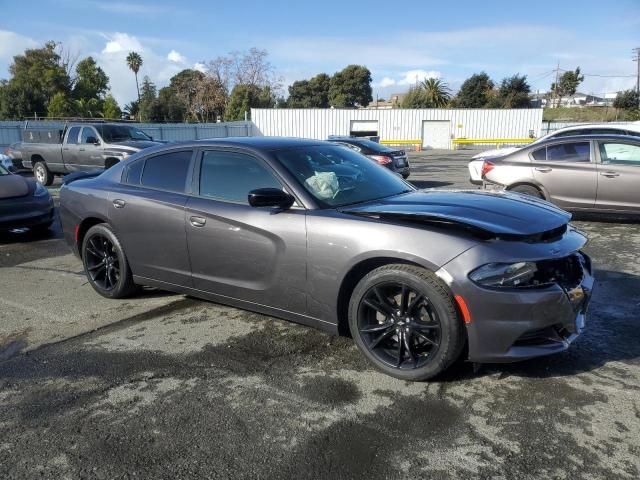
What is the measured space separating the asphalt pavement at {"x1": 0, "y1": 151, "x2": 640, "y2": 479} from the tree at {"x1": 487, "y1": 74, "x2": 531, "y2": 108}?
6830 centimetres

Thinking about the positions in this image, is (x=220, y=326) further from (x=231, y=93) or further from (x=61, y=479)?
(x=231, y=93)

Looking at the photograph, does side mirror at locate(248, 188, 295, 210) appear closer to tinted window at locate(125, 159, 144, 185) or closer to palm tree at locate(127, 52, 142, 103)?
tinted window at locate(125, 159, 144, 185)

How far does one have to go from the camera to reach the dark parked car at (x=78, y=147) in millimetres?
13977

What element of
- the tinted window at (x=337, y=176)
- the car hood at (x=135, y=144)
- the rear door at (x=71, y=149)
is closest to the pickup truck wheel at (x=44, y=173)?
the rear door at (x=71, y=149)

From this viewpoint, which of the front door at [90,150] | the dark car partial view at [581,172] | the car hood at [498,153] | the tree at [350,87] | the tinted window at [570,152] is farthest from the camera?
the tree at [350,87]

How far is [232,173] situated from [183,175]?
555mm

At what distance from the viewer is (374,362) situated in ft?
11.3

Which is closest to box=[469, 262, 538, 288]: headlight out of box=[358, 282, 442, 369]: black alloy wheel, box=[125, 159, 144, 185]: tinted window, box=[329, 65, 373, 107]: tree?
box=[358, 282, 442, 369]: black alloy wheel

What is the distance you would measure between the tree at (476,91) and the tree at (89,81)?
4735 centimetres

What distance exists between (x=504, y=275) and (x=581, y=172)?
256 inches

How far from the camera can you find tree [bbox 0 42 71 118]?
52.5 metres

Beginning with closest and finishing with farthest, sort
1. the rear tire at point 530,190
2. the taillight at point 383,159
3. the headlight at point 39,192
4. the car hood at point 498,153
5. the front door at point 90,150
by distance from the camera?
the headlight at point 39,192 < the rear tire at point 530,190 < the car hood at point 498,153 < the front door at point 90,150 < the taillight at point 383,159

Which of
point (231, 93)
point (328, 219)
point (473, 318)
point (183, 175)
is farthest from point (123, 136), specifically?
point (231, 93)

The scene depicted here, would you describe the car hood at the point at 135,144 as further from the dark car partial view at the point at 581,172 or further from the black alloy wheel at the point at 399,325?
the black alloy wheel at the point at 399,325
